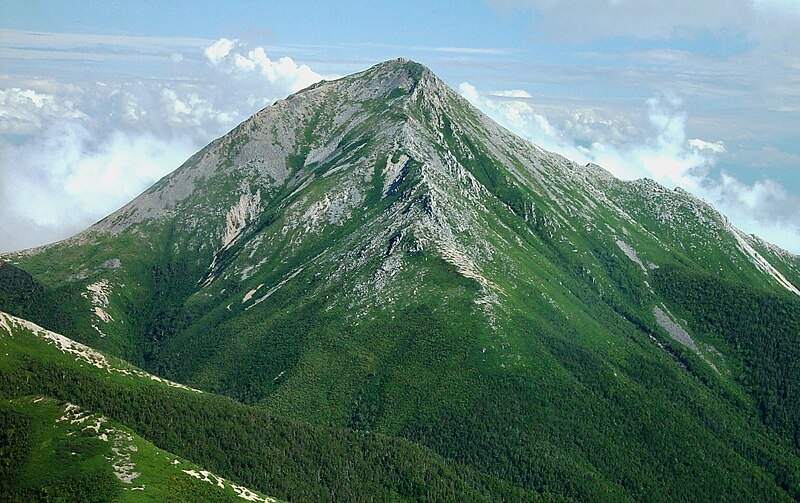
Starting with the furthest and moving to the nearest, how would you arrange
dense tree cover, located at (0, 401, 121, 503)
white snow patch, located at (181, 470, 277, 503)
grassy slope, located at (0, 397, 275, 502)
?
1. white snow patch, located at (181, 470, 277, 503)
2. grassy slope, located at (0, 397, 275, 502)
3. dense tree cover, located at (0, 401, 121, 503)

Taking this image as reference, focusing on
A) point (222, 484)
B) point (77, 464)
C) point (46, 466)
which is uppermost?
point (222, 484)

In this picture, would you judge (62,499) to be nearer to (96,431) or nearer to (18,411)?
(96,431)

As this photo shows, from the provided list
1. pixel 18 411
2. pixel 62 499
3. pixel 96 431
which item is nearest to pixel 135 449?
pixel 96 431

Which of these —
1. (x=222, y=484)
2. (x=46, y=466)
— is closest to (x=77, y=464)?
(x=46, y=466)

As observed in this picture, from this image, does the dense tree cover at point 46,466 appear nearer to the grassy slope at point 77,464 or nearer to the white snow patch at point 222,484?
the grassy slope at point 77,464

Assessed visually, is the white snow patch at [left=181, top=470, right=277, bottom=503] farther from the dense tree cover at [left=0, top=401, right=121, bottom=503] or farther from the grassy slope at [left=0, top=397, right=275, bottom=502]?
the dense tree cover at [left=0, top=401, right=121, bottom=503]

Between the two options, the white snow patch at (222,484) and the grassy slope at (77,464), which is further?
the white snow patch at (222,484)

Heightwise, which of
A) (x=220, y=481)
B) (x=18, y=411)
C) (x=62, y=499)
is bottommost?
(x=62, y=499)

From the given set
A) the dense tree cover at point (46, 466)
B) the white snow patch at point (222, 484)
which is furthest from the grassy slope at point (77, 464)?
the white snow patch at point (222, 484)

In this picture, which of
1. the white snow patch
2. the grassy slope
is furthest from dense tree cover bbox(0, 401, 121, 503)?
the white snow patch

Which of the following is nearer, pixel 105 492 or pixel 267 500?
pixel 105 492

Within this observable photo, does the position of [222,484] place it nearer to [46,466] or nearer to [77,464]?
[77,464]
